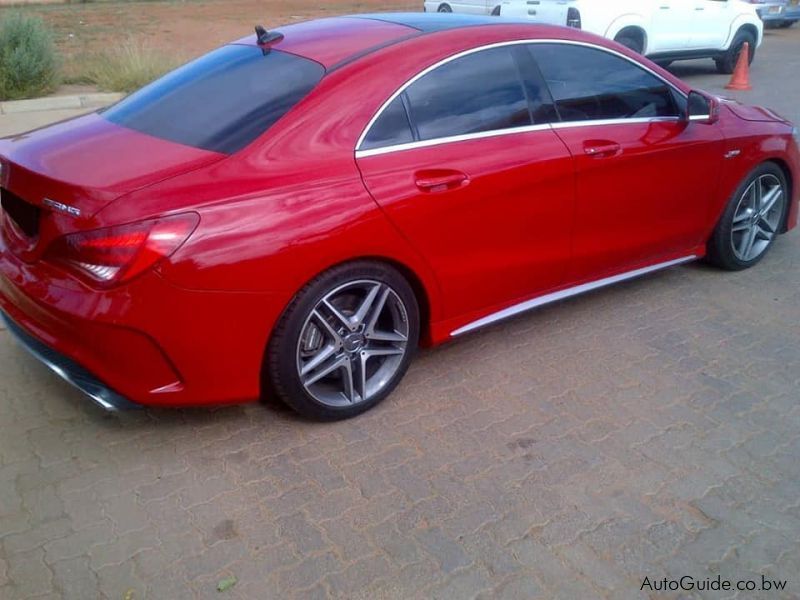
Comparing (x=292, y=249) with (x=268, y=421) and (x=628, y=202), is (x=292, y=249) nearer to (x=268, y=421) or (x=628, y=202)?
(x=268, y=421)

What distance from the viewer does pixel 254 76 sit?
3734mm

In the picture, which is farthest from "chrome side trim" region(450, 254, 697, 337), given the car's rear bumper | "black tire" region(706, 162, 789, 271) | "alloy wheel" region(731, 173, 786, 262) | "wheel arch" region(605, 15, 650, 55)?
"wheel arch" region(605, 15, 650, 55)

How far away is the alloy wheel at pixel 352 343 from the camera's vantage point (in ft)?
11.4

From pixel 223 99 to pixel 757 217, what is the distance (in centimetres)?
356

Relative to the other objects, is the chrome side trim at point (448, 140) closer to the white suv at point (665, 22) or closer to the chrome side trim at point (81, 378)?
the chrome side trim at point (81, 378)

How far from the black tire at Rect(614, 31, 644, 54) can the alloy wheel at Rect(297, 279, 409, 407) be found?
9352 millimetres

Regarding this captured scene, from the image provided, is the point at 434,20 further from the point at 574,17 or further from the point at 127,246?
the point at 574,17

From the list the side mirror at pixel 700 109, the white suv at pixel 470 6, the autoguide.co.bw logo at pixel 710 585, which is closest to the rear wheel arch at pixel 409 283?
the autoguide.co.bw logo at pixel 710 585

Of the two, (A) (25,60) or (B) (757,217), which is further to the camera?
(A) (25,60)

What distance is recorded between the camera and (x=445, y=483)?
10.7 feet

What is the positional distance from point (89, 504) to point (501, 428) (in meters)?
1.73

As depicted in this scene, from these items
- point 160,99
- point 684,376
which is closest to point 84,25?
point 160,99

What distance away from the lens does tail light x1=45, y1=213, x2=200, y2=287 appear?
9.59 feet

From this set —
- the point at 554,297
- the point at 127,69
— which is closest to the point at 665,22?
the point at 127,69
